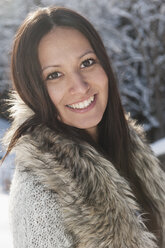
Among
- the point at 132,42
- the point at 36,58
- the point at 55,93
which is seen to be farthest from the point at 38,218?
the point at 132,42

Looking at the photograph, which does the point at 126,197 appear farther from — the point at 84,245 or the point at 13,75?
the point at 13,75

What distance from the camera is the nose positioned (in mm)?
1580

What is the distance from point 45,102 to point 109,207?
0.60 m

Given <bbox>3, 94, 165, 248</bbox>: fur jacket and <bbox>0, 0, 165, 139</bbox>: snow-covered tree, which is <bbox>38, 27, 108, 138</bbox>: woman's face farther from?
<bbox>0, 0, 165, 139</bbox>: snow-covered tree

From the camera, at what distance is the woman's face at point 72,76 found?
5.08ft

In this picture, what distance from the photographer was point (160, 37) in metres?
6.80

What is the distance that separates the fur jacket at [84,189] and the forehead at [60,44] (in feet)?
1.19

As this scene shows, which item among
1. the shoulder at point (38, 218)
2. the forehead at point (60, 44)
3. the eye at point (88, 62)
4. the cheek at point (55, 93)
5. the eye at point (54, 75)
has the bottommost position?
the shoulder at point (38, 218)

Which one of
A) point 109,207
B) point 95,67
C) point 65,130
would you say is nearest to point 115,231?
point 109,207

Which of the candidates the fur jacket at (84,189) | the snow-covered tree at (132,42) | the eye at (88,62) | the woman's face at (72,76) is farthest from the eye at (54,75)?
the snow-covered tree at (132,42)

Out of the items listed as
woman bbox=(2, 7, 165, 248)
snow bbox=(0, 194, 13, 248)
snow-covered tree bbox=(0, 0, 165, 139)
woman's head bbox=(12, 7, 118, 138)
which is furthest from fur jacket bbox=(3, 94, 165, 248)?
snow-covered tree bbox=(0, 0, 165, 139)

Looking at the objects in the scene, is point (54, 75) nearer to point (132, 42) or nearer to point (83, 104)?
point (83, 104)

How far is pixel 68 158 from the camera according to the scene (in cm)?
143

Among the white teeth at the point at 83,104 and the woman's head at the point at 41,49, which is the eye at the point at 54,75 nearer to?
the woman's head at the point at 41,49
